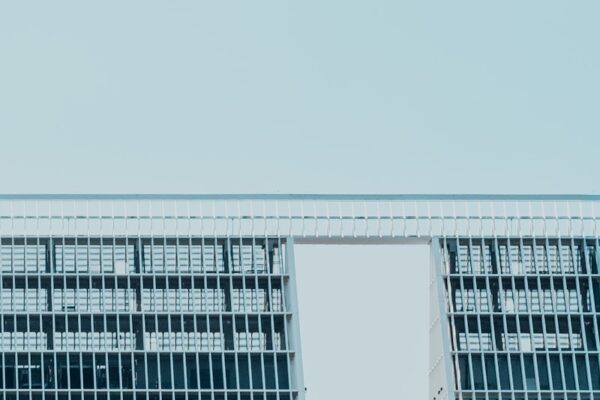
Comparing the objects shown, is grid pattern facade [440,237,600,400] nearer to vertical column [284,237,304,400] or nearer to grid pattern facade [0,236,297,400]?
vertical column [284,237,304,400]

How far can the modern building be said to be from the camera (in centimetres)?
9375

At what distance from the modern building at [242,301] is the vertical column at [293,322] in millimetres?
80

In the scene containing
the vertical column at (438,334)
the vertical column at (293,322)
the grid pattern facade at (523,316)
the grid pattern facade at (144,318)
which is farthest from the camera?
the grid pattern facade at (523,316)

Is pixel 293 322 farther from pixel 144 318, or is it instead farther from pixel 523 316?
pixel 523 316

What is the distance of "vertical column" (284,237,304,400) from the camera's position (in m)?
94.4

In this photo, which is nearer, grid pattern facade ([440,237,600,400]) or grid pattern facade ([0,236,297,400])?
grid pattern facade ([0,236,297,400])

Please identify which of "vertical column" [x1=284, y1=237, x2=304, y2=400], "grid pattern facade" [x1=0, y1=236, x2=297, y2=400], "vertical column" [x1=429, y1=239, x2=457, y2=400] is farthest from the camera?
"vertical column" [x1=429, y1=239, x2=457, y2=400]

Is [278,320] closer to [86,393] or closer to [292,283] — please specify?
[292,283]

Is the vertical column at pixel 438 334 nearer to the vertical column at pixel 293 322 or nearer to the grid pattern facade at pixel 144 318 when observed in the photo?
the vertical column at pixel 293 322

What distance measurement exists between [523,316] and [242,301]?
15495 mm

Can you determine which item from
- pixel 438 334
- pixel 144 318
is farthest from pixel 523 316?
pixel 144 318

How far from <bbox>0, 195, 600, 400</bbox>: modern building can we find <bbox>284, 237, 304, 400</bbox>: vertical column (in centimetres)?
8

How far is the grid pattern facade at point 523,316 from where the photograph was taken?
95.2m

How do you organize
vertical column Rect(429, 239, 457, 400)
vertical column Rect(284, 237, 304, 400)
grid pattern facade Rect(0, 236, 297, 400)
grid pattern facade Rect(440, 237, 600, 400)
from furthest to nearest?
1. grid pattern facade Rect(440, 237, 600, 400)
2. vertical column Rect(429, 239, 457, 400)
3. vertical column Rect(284, 237, 304, 400)
4. grid pattern facade Rect(0, 236, 297, 400)
